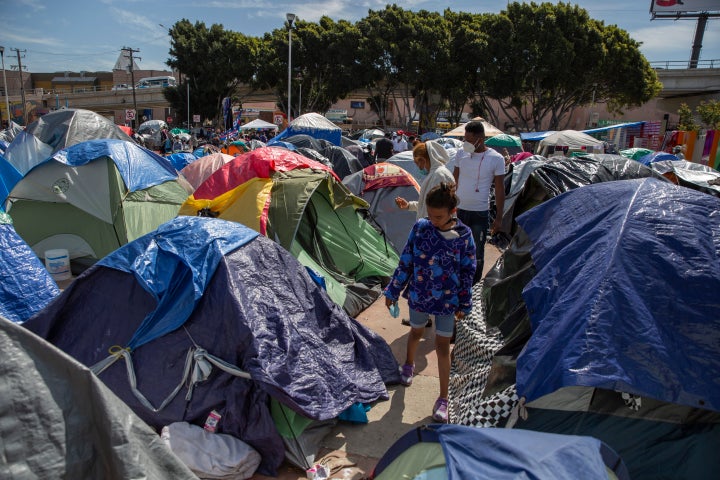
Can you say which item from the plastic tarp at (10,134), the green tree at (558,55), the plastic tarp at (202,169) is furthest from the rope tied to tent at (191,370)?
the green tree at (558,55)

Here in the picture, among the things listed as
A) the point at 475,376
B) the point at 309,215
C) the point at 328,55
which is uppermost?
the point at 328,55

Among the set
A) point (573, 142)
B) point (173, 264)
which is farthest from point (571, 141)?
point (173, 264)

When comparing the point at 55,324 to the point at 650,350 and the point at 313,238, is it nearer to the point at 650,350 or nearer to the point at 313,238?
the point at 313,238

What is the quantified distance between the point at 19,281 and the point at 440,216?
3.64 meters

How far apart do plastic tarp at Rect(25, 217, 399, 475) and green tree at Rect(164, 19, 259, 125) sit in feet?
115

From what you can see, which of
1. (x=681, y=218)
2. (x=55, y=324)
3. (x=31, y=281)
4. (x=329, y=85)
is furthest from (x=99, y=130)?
(x=329, y=85)

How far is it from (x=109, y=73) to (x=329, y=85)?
59.8 meters

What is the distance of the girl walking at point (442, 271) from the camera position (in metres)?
3.22

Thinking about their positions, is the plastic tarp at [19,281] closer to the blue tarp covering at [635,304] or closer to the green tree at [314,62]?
the blue tarp covering at [635,304]

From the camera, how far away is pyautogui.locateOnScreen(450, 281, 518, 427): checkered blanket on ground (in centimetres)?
275

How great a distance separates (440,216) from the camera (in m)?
3.18

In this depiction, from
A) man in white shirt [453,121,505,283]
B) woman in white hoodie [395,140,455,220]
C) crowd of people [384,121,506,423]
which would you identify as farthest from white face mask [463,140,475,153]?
crowd of people [384,121,506,423]

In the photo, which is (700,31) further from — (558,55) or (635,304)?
(635,304)

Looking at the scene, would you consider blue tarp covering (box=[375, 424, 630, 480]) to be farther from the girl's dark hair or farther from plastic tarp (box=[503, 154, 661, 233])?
plastic tarp (box=[503, 154, 661, 233])
